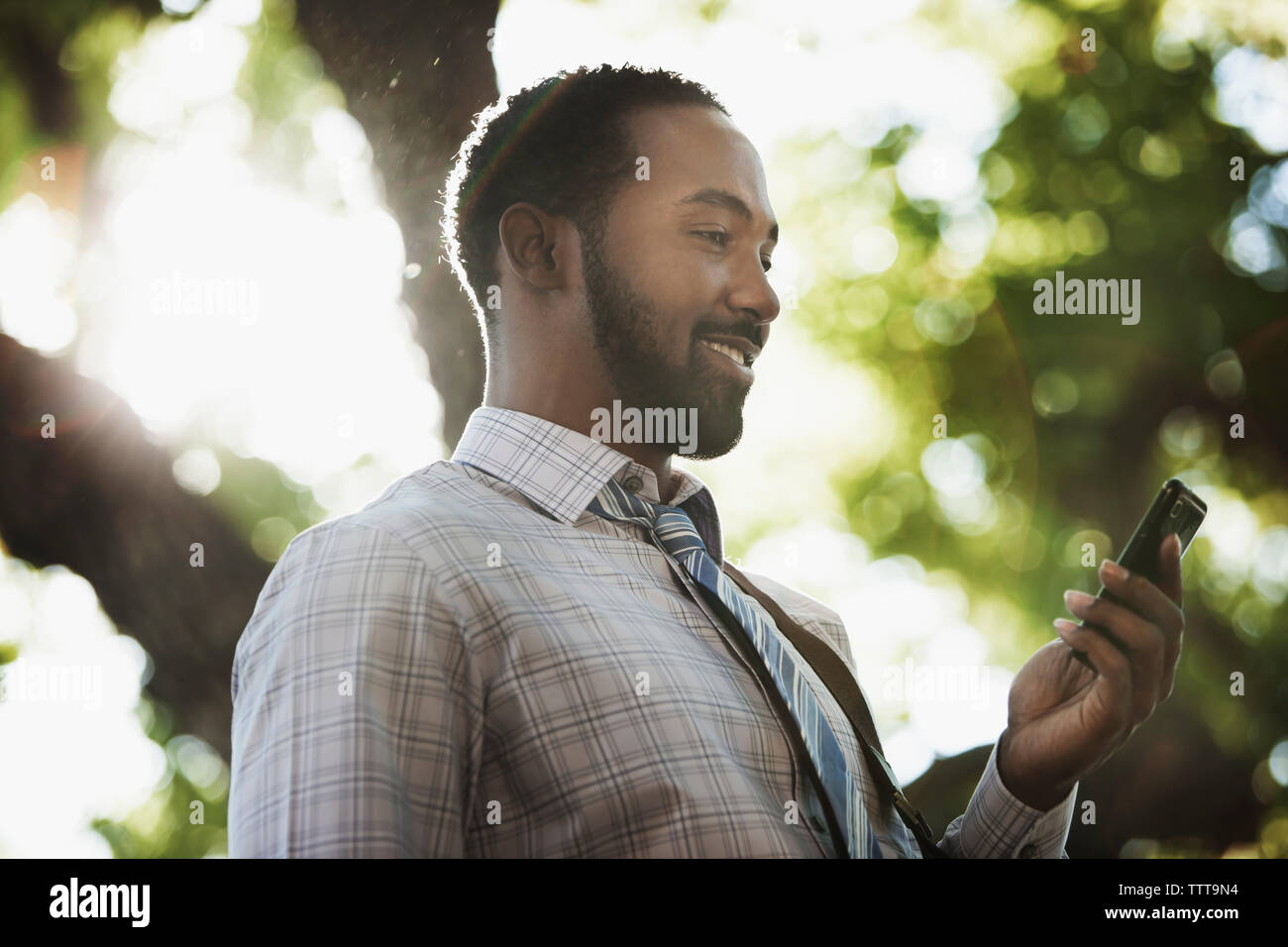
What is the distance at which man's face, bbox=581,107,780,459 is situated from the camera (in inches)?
90.8

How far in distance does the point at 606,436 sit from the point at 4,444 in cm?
251

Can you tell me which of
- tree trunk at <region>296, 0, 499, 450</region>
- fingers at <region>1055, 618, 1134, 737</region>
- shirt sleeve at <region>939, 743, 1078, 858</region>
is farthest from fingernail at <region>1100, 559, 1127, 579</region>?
tree trunk at <region>296, 0, 499, 450</region>

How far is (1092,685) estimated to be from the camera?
2.07m

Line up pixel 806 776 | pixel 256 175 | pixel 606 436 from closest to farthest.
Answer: pixel 806 776, pixel 606 436, pixel 256 175

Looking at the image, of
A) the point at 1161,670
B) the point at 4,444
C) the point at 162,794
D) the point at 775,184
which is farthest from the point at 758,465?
the point at 1161,670

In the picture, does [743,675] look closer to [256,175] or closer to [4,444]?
[4,444]

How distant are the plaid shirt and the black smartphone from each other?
704 mm

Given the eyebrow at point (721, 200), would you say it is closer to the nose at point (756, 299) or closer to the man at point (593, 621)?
the man at point (593, 621)

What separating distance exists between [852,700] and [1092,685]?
1.60 ft

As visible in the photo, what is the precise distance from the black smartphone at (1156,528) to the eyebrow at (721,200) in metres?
1.08

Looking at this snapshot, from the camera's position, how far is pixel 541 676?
1.68 meters

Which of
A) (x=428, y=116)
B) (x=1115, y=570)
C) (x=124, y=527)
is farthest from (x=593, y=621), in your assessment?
(x=124, y=527)

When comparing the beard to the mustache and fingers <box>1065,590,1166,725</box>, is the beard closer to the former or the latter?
the mustache
